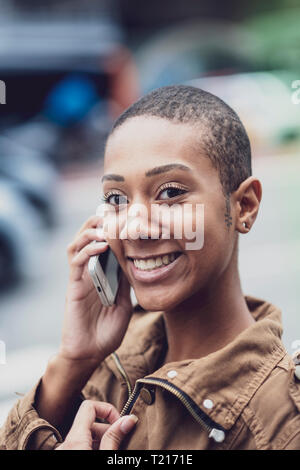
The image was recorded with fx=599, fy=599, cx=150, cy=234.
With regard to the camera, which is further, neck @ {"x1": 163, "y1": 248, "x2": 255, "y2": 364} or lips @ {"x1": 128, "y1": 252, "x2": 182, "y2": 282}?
neck @ {"x1": 163, "y1": 248, "x2": 255, "y2": 364}

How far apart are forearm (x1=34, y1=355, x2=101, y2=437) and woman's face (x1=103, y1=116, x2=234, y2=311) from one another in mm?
428

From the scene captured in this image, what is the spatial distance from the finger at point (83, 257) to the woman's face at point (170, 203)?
0.29 metres

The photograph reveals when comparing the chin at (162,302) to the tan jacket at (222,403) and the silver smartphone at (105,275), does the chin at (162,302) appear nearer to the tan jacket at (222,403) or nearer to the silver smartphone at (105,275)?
the tan jacket at (222,403)

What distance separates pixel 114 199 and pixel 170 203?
219mm

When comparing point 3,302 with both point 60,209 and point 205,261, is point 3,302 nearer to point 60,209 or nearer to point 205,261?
point 60,209

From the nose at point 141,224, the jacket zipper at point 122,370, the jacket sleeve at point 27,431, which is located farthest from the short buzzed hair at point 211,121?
the jacket sleeve at point 27,431

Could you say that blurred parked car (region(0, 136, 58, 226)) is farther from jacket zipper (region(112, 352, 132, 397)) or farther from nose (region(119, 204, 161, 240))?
nose (region(119, 204, 161, 240))

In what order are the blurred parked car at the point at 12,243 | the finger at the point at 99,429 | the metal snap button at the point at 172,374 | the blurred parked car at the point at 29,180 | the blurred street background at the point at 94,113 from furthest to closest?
the blurred parked car at the point at 29,180
the blurred parked car at the point at 12,243
the blurred street background at the point at 94,113
the finger at the point at 99,429
the metal snap button at the point at 172,374

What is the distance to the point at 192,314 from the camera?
1955mm

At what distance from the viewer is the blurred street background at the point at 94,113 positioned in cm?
670

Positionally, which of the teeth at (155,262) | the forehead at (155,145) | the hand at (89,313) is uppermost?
the forehead at (155,145)

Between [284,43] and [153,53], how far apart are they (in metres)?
3.45

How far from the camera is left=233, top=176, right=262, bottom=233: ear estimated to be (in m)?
1.88

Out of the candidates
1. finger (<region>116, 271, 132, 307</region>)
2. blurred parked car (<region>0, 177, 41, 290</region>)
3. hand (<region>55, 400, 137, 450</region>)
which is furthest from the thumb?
blurred parked car (<region>0, 177, 41, 290</region>)
